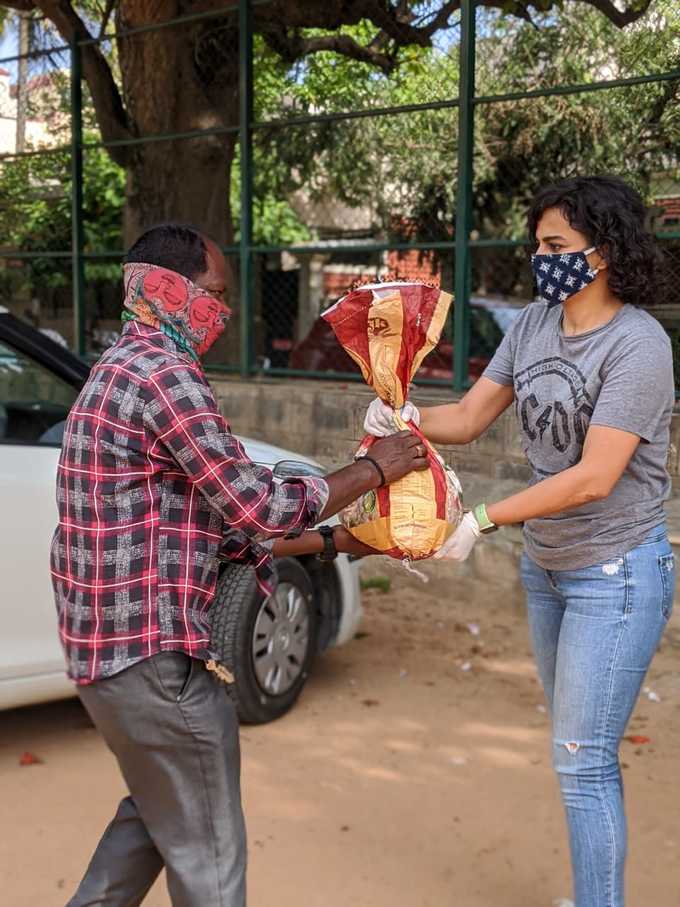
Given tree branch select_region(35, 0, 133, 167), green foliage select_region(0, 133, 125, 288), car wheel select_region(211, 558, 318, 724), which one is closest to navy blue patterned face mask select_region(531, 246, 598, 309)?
car wheel select_region(211, 558, 318, 724)

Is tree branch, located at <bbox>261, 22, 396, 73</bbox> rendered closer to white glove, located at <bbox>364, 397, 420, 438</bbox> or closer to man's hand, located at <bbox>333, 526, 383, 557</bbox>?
white glove, located at <bbox>364, 397, 420, 438</bbox>

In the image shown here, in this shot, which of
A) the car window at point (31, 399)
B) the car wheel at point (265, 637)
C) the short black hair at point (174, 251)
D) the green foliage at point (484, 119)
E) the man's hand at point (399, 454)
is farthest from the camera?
the green foliage at point (484, 119)

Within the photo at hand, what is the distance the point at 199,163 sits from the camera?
836cm

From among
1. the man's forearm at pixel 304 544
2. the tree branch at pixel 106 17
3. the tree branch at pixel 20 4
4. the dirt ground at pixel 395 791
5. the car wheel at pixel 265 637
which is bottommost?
the dirt ground at pixel 395 791

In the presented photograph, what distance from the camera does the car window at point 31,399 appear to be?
439 centimetres

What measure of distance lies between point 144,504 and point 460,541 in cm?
82

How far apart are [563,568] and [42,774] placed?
2.49 m

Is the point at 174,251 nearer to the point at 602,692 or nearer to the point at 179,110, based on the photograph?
the point at 602,692

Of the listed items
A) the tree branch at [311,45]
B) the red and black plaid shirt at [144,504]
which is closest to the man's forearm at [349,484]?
the red and black plaid shirt at [144,504]

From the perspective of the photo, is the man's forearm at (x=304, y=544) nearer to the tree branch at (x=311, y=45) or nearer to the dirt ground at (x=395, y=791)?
the dirt ground at (x=395, y=791)

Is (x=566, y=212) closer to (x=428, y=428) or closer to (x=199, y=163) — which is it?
(x=428, y=428)

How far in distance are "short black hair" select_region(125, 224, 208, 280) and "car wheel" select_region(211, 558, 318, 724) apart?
2.15 metres

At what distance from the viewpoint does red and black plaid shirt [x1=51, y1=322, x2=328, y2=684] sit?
7.45ft

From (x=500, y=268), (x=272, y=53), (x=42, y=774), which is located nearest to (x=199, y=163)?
(x=272, y=53)
